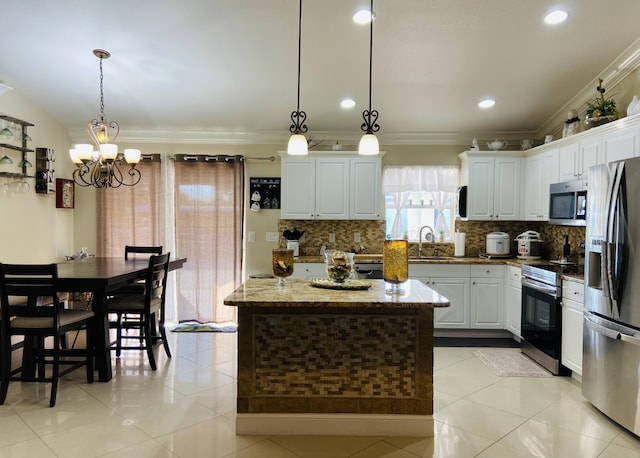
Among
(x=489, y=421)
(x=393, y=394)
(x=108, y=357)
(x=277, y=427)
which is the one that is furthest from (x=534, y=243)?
(x=108, y=357)

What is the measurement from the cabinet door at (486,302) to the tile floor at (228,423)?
1.05m

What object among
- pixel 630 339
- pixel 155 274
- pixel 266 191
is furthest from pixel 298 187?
pixel 630 339

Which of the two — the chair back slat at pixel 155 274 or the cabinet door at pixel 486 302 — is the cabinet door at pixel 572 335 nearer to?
the cabinet door at pixel 486 302

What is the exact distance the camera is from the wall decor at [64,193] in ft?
16.8

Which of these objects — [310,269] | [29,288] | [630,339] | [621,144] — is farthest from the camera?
[310,269]

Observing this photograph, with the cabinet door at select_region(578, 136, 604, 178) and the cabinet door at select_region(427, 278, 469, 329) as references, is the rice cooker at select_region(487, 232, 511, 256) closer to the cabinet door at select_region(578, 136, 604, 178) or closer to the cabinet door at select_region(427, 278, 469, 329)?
the cabinet door at select_region(427, 278, 469, 329)

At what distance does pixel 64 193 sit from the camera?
16.9 ft

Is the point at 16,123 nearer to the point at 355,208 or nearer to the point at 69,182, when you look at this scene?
the point at 69,182

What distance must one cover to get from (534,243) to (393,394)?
3.14 metres

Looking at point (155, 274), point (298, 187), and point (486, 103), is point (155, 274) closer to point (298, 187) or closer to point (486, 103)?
point (298, 187)

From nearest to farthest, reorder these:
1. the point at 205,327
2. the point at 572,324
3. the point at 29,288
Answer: the point at 29,288, the point at 572,324, the point at 205,327

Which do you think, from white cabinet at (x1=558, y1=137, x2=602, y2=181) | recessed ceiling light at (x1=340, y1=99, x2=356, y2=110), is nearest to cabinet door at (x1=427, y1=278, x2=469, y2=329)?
white cabinet at (x1=558, y1=137, x2=602, y2=181)

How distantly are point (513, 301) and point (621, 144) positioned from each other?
1.94 m

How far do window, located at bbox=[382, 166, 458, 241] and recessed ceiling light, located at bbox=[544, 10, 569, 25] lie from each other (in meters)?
2.27
